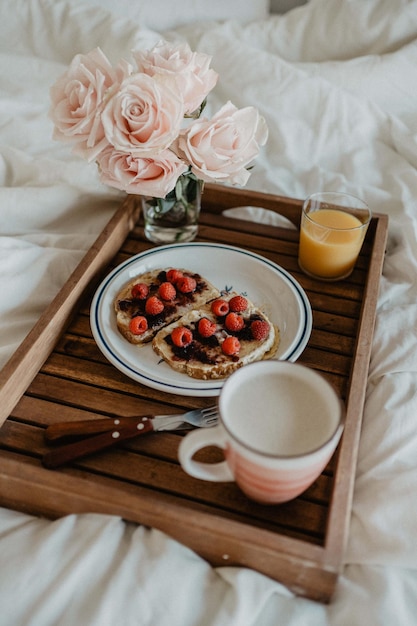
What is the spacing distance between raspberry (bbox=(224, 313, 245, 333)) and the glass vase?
0.91 ft

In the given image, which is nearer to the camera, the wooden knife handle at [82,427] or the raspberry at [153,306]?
the wooden knife handle at [82,427]

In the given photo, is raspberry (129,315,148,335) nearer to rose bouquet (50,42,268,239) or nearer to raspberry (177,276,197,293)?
raspberry (177,276,197,293)

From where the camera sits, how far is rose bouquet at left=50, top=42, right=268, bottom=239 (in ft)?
3.02

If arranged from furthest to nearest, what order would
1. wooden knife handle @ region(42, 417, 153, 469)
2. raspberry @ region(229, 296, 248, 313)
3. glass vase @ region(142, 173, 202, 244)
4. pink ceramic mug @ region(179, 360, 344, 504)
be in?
glass vase @ region(142, 173, 202, 244) < raspberry @ region(229, 296, 248, 313) < wooden knife handle @ region(42, 417, 153, 469) < pink ceramic mug @ region(179, 360, 344, 504)

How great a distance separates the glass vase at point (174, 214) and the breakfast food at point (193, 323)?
132 millimetres

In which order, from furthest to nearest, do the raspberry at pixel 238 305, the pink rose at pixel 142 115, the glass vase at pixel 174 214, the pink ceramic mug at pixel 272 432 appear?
1. the glass vase at pixel 174 214
2. the raspberry at pixel 238 305
3. the pink rose at pixel 142 115
4. the pink ceramic mug at pixel 272 432

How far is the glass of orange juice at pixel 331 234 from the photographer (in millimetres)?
1113

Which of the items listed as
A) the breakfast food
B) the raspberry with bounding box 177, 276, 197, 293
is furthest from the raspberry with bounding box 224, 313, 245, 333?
the raspberry with bounding box 177, 276, 197, 293

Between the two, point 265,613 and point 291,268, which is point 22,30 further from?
point 265,613

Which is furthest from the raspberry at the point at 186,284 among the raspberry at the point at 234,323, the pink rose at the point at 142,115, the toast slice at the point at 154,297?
the pink rose at the point at 142,115

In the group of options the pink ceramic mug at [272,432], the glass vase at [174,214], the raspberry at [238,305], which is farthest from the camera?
the glass vase at [174,214]

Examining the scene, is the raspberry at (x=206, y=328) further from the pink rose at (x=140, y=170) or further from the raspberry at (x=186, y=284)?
the pink rose at (x=140, y=170)

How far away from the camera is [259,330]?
38.2 inches

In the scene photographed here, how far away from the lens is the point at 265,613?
0.75m
